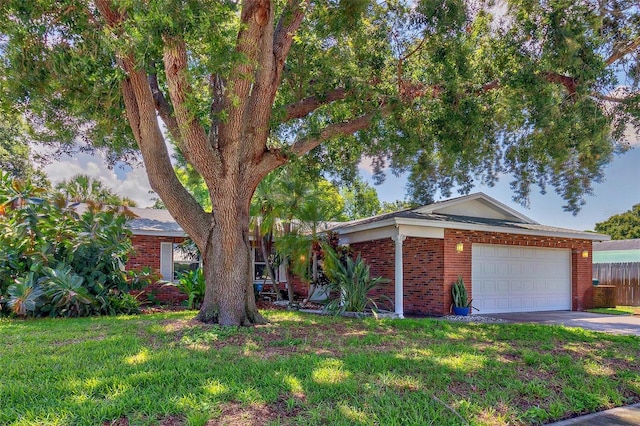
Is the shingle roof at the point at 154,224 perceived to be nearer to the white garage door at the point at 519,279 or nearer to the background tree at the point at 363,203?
the white garage door at the point at 519,279

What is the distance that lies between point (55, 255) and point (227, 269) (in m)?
5.25

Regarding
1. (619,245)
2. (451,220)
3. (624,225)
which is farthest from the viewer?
(624,225)

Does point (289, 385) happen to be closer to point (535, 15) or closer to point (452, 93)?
point (452, 93)

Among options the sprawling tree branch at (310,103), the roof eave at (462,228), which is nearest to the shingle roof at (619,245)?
the roof eave at (462,228)

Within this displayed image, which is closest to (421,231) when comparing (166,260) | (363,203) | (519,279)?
(519,279)

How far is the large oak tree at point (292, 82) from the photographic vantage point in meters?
7.01

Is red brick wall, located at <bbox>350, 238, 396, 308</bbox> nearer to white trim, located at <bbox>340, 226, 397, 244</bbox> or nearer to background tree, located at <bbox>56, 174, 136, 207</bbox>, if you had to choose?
white trim, located at <bbox>340, 226, 397, 244</bbox>

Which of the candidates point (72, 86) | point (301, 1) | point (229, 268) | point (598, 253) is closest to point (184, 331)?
point (229, 268)

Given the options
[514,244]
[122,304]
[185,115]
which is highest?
[185,115]

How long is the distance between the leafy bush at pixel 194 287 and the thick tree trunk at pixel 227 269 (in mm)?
4058

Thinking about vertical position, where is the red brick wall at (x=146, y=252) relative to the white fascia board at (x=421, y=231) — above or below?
below

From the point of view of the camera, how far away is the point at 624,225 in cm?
3775

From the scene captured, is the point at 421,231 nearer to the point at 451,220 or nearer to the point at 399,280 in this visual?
the point at 451,220

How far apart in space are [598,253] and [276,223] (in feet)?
55.5
